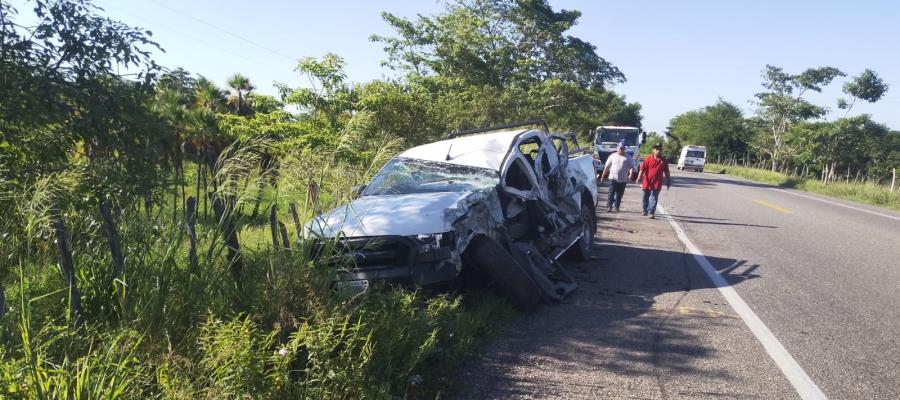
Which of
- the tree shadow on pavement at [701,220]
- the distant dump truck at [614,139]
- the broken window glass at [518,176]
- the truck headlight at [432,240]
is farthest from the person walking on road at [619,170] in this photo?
the distant dump truck at [614,139]

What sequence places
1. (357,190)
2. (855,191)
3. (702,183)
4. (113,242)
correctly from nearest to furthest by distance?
(113,242), (357,190), (855,191), (702,183)

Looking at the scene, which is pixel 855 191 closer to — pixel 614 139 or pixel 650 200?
pixel 614 139

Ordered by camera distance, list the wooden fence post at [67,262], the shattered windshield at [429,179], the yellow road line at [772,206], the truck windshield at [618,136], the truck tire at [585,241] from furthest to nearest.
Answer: the truck windshield at [618,136] < the yellow road line at [772,206] < the truck tire at [585,241] < the shattered windshield at [429,179] < the wooden fence post at [67,262]

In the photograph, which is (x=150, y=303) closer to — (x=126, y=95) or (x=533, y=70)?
(x=126, y=95)

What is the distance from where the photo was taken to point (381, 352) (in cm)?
413

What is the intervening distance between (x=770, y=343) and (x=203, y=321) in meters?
4.30

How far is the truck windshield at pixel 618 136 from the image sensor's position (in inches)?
1241

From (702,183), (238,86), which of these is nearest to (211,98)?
(238,86)

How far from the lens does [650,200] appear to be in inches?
566

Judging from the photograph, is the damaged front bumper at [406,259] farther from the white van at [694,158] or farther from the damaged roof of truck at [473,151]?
the white van at [694,158]

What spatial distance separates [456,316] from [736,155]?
80414mm

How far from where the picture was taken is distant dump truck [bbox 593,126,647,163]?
31.0m

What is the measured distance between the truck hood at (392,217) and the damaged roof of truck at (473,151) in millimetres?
1063

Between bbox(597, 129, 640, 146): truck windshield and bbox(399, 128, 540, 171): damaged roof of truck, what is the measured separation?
81.3 feet
